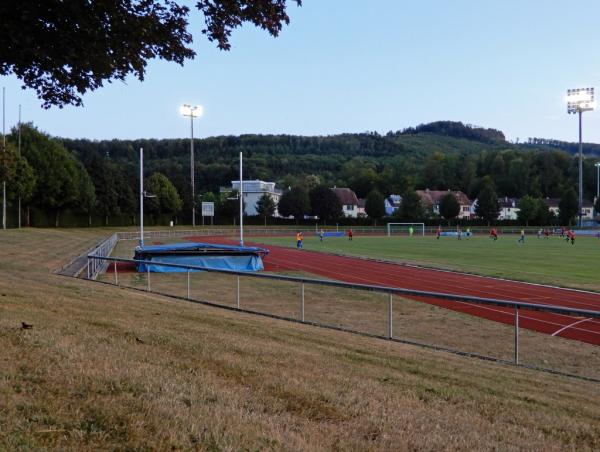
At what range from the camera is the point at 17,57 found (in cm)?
839

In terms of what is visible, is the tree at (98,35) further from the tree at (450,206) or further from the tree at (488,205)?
the tree at (450,206)

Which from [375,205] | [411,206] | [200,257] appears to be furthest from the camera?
[411,206]

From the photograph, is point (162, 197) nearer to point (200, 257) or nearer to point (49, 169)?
point (49, 169)

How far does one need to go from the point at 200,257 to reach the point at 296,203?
82.6m

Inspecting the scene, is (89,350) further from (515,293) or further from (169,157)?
(169,157)

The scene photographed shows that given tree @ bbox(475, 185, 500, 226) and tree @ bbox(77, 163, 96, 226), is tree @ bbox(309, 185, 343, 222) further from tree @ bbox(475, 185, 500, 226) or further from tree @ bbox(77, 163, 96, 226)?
tree @ bbox(77, 163, 96, 226)

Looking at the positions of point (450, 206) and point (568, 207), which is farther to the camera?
point (450, 206)

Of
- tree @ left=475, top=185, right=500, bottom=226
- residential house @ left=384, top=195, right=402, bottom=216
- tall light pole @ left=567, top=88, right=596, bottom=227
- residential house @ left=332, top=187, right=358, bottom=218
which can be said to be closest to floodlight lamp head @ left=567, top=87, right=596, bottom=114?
tall light pole @ left=567, top=88, right=596, bottom=227

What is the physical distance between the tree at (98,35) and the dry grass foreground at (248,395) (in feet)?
11.8

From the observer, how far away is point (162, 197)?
306 ft

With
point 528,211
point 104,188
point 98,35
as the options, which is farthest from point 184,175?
point 98,35

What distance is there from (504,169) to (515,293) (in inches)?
6157

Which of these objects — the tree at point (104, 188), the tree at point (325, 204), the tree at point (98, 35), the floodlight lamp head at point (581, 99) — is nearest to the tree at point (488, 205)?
the tree at point (325, 204)

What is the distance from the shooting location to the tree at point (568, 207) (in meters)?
114
